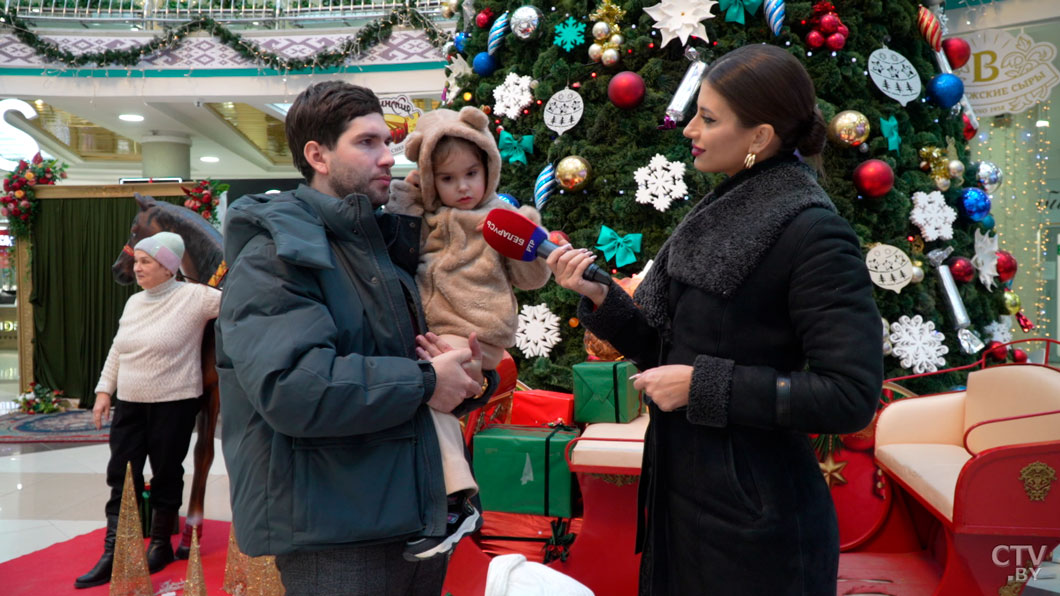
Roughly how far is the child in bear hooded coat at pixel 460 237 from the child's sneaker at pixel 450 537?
11mm

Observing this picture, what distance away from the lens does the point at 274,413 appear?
1215mm

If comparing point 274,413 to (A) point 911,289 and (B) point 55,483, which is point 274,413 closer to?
(A) point 911,289

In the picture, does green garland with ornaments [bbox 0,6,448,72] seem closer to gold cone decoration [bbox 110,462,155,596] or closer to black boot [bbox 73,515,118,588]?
black boot [bbox 73,515,118,588]

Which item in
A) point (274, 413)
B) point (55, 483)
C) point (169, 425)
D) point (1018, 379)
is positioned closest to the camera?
point (274, 413)

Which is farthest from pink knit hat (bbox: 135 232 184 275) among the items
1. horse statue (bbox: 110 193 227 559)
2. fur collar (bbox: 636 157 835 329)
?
fur collar (bbox: 636 157 835 329)

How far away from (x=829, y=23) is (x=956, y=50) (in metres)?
1.21

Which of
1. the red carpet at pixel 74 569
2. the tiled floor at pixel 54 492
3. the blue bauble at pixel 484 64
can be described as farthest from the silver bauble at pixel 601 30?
the tiled floor at pixel 54 492

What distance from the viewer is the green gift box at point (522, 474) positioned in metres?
3.02

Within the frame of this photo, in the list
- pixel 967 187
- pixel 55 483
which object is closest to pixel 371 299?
pixel 967 187

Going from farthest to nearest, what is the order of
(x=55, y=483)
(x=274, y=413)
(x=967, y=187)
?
(x=55, y=483) < (x=967, y=187) < (x=274, y=413)

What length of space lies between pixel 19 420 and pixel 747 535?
9194mm

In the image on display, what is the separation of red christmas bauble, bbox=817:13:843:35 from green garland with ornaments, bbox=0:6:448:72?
6.58 metres

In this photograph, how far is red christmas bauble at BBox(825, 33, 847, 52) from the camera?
3873 mm

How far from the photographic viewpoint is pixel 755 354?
4.59 ft
